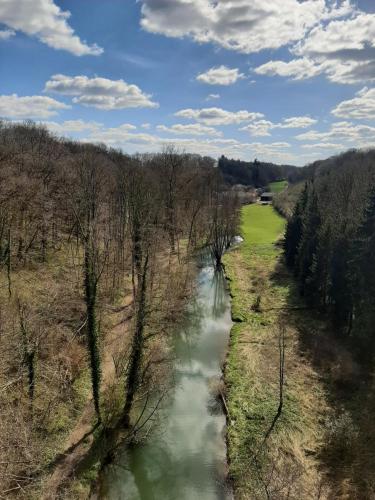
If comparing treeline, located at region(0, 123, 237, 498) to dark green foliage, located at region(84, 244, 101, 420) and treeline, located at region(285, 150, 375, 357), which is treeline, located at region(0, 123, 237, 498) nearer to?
dark green foliage, located at region(84, 244, 101, 420)

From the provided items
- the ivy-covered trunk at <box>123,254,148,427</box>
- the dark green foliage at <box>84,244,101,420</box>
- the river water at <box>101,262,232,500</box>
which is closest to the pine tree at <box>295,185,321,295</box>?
the river water at <box>101,262,232,500</box>

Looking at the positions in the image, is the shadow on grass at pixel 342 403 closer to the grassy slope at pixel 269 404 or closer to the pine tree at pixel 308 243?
the grassy slope at pixel 269 404

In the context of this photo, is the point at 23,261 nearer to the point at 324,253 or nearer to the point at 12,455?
the point at 12,455

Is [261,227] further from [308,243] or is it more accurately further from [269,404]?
[269,404]

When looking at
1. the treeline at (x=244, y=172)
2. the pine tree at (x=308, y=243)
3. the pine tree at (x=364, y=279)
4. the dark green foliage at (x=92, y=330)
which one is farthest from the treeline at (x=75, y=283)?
the treeline at (x=244, y=172)

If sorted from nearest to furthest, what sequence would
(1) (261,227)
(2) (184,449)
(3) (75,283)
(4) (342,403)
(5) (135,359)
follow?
(2) (184,449), (5) (135,359), (4) (342,403), (3) (75,283), (1) (261,227)

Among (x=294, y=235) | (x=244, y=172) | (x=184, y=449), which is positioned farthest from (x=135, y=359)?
(x=244, y=172)
